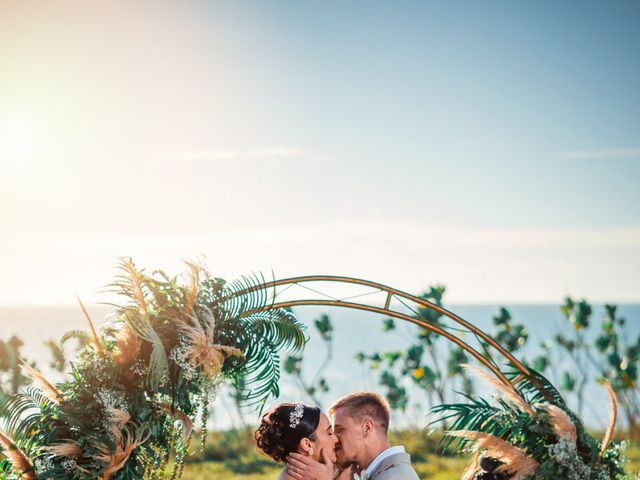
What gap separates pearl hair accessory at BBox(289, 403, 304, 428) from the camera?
4.17 meters

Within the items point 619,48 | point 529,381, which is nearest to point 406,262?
point 619,48

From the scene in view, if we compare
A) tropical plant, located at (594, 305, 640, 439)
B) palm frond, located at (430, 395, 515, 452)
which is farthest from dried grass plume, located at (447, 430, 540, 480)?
tropical plant, located at (594, 305, 640, 439)

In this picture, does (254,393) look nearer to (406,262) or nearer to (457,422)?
(457,422)

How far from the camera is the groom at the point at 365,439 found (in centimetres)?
441

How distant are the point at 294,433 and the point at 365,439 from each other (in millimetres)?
635

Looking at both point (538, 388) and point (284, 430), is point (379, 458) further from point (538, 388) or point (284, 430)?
point (538, 388)

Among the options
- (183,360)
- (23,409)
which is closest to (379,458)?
(183,360)

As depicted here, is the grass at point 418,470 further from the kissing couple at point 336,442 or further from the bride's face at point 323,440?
the bride's face at point 323,440

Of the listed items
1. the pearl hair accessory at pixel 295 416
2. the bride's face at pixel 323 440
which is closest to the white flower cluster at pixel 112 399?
the pearl hair accessory at pixel 295 416

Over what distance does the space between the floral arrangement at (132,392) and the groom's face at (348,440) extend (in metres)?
0.62

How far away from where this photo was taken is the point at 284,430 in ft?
13.7

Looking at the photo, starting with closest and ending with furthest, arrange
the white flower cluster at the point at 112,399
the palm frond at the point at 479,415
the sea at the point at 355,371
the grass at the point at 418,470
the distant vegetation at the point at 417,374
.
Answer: the white flower cluster at the point at 112,399 < the palm frond at the point at 479,415 < the grass at the point at 418,470 < the distant vegetation at the point at 417,374 < the sea at the point at 355,371

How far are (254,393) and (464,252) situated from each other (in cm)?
8480

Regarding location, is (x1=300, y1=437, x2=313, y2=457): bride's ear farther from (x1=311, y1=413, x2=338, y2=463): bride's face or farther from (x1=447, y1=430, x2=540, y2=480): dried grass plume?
(x1=447, y1=430, x2=540, y2=480): dried grass plume
